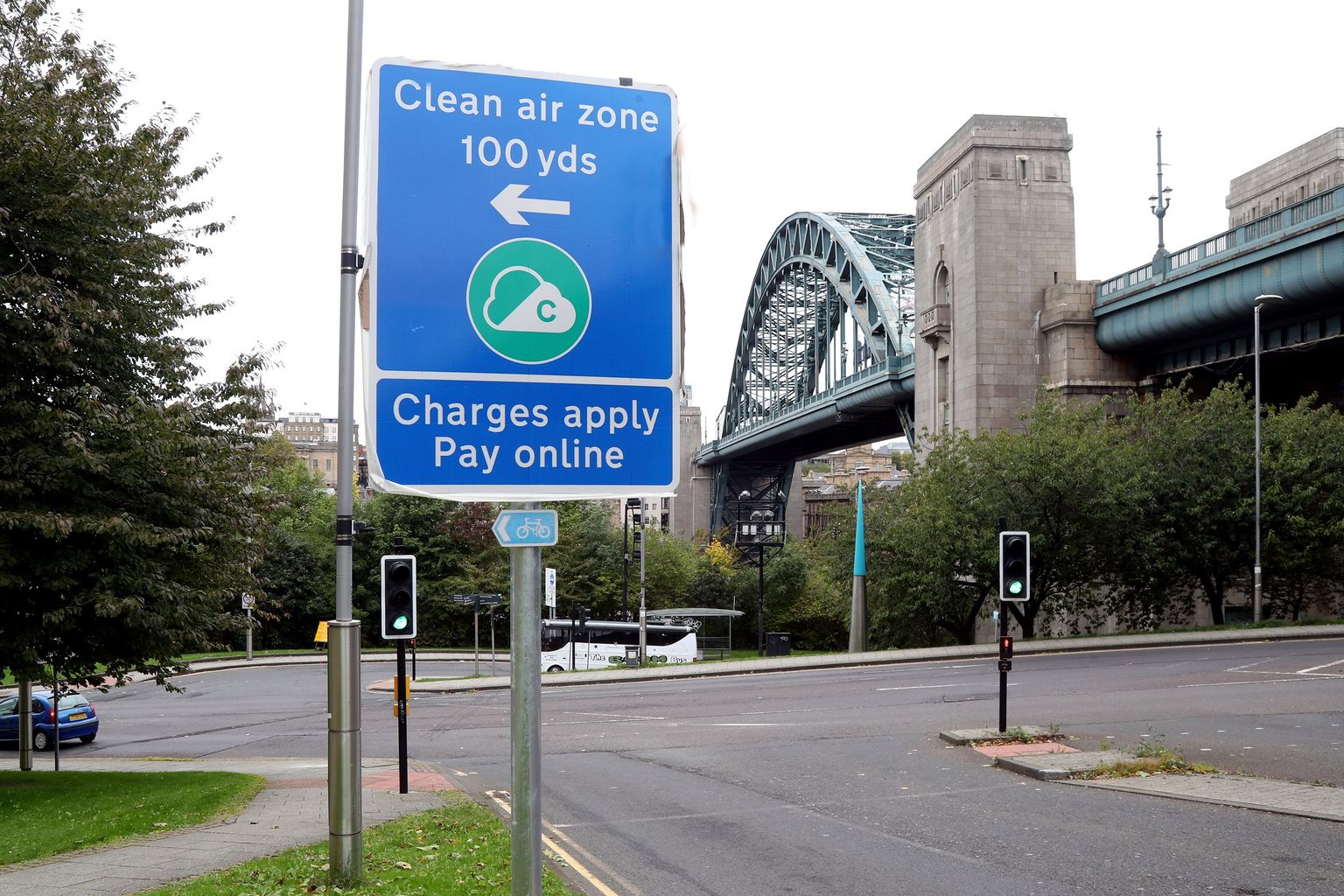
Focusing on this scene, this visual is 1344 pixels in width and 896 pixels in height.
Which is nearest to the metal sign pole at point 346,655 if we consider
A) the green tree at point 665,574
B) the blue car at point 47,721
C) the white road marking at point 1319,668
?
the blue car at point 47,721

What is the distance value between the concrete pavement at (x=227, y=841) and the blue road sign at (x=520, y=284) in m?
8.02

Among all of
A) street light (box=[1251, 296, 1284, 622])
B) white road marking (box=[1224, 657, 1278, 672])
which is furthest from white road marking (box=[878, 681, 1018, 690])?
street light (box=[1251, 296, 1284, 622])

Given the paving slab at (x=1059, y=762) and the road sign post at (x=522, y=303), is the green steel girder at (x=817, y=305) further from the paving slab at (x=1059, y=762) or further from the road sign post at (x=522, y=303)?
the road sign post at (x=522, y=303)

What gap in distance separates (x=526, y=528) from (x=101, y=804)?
515 inches

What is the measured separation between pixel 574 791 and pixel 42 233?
9358 millimetres

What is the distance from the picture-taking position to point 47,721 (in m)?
24.3

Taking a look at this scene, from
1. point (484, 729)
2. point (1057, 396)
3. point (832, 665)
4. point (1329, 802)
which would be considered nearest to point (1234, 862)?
point (1329, 802)

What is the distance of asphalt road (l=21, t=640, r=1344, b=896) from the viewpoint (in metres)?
9.77

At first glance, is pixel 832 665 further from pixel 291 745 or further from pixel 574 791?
pixel 574 791

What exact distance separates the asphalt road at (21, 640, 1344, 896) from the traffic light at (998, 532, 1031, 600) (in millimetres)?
2395

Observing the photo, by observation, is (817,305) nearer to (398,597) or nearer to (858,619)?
(858,619)

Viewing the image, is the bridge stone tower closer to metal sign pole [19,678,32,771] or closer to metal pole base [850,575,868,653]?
metal pole base [850,575,868,653]

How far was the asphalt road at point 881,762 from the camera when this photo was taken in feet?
32.0

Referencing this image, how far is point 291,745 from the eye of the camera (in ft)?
72.5
